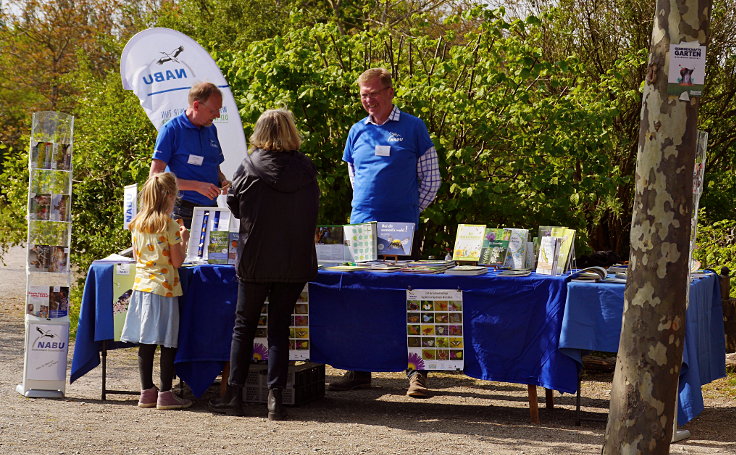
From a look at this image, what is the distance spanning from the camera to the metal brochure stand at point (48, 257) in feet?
20.7

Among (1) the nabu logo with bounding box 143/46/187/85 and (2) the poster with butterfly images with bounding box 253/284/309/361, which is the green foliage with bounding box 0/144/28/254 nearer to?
(1) the nabu logo with bounding box 143/46/187/85

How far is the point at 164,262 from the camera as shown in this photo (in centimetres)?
591

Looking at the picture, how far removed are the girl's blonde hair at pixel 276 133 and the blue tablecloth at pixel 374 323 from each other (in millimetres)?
796

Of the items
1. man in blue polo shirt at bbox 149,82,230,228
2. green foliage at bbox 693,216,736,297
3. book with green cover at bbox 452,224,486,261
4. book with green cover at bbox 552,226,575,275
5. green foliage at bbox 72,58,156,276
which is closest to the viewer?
book with green cover at bbox 552,226,575,275

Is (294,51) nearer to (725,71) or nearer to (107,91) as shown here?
(107,91)

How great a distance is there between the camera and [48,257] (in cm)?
637

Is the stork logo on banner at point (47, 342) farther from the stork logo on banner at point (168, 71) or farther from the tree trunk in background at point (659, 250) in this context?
the tree trunk in background at point (659, 250)

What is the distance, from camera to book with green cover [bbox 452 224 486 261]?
5.88 metres

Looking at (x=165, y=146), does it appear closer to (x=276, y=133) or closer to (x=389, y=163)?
(x=276, y=133)

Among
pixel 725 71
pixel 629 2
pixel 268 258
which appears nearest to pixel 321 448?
pixel 268 258

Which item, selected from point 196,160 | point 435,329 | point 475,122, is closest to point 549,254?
point 435,329

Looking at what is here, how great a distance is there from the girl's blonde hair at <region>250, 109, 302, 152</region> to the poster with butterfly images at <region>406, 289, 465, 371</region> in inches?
43.3

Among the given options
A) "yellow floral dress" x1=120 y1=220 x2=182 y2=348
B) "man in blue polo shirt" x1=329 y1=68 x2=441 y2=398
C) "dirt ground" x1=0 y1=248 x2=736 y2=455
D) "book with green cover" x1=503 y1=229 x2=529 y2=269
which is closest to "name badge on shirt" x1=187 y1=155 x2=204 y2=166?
"yellow floral dress" x1=120 y1=220 x2=182 y2=348

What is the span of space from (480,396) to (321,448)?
2.07 m
